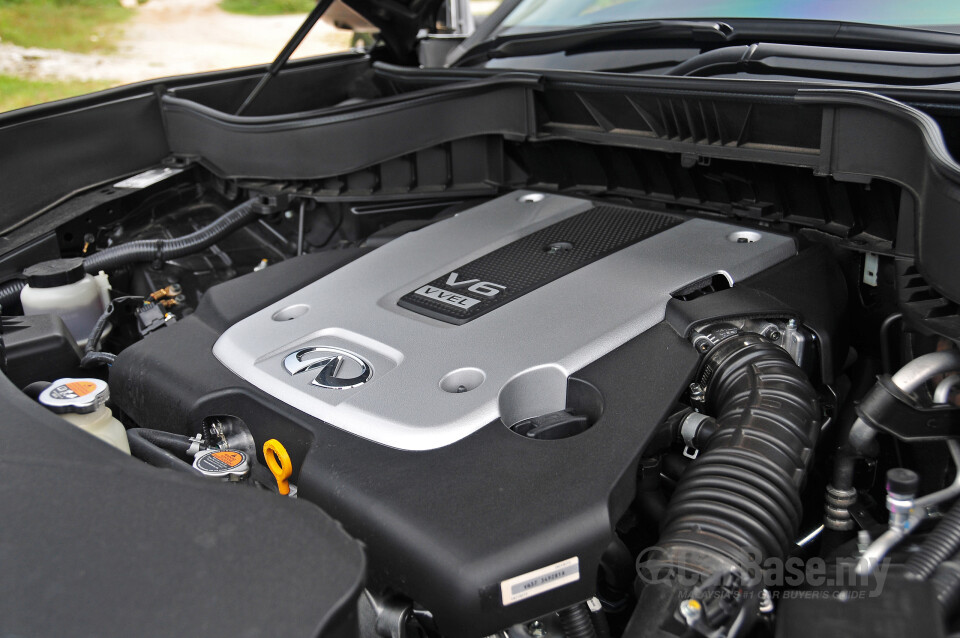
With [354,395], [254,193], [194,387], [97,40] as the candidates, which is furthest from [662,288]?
[97,40]

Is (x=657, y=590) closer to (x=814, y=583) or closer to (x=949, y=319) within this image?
(x=814, y=583)

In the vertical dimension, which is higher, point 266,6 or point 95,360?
point 95,360

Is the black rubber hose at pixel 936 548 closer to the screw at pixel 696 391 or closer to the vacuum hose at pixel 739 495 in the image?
the vacuum hose at pixel 739 495

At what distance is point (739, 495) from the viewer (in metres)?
1.05

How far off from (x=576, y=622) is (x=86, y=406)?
0.74 meters

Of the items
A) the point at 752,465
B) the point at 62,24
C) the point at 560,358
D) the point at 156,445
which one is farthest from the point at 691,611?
the point at 62,24

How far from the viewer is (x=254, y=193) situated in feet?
7.22

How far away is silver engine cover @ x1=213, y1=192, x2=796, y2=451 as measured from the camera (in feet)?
4.07

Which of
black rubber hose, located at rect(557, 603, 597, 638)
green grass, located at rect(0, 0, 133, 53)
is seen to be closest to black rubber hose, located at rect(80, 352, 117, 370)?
black rubber hose, located at rect(557, 603, 597, 638)

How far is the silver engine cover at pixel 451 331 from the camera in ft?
4.07

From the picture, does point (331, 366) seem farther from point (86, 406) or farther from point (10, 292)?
point (10, 292)

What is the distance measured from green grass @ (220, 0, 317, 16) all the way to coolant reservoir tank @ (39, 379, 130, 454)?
467 inches

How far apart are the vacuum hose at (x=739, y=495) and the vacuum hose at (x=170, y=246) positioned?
1318 millimetres

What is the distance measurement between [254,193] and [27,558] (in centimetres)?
147
